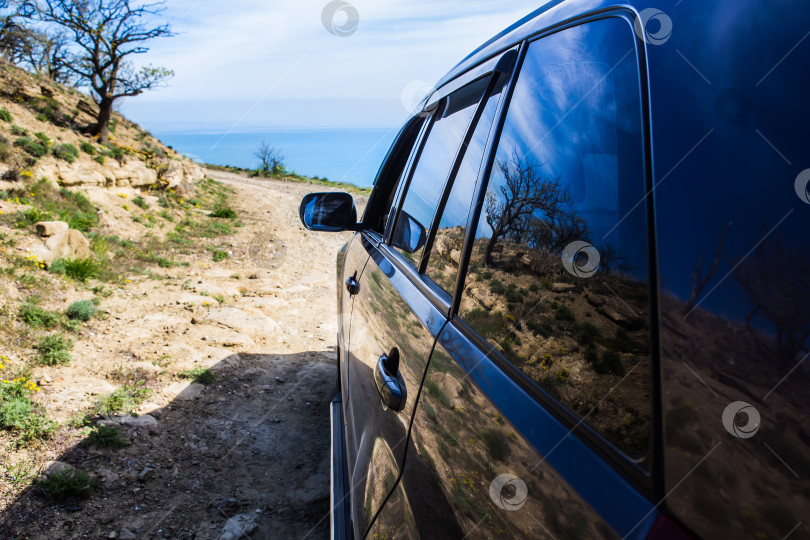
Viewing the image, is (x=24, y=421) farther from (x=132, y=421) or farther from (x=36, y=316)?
(x=36, y=316)

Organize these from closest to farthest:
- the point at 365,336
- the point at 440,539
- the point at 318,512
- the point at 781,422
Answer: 1. the point at 781,422
2. the point at 440,539
3. the point at 365,336
4. the point at 318,512

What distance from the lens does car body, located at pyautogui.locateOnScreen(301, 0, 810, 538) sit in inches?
21.0

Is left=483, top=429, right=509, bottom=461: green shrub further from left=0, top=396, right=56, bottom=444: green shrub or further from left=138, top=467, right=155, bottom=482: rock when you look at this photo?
left=0, top=396, right=56, bottom=444: green shrub

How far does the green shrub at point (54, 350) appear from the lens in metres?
4.24

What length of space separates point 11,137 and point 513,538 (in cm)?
1320

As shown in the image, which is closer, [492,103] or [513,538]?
[513,538]

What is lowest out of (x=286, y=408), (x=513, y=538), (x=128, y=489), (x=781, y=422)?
(x=128, y=489)

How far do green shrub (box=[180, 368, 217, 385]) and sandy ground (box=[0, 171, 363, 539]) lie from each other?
0.23ft

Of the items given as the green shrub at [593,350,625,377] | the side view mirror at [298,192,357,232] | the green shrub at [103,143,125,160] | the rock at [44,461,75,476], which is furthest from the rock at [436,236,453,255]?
the green shrub at [103,143,125,160]

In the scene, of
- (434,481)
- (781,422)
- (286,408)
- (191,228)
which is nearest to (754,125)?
(781,422)

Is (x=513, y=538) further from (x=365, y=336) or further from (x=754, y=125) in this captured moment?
(x=365, y=336)

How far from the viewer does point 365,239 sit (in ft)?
9.43

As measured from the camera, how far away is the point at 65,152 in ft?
36.1

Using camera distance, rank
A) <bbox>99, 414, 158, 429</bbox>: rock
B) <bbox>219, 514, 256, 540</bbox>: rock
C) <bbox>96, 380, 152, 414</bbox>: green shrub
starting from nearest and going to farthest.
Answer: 1. <bbox>219, 514, 256, 540</bbox>: rock
2. <bbox>99, 414, 158, 429</bbox>: rock
3. <bbox>96, 380, 152, 414</bbox>: green shrub
